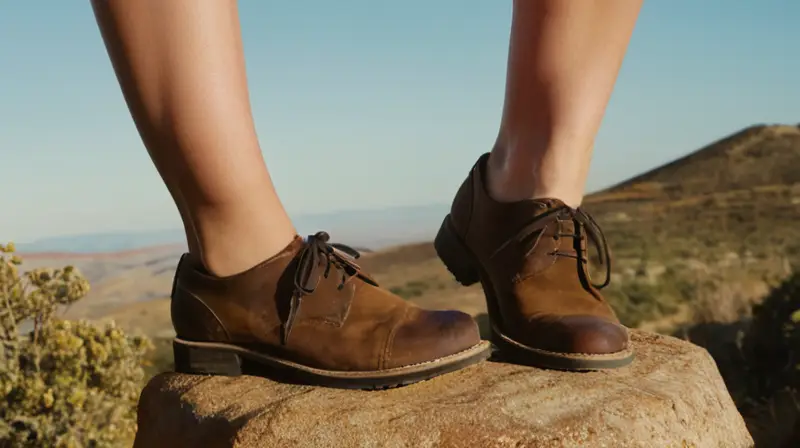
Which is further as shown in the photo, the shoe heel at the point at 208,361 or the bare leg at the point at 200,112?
the shoe heel at the point at 208,361

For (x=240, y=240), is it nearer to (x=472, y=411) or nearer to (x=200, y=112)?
(x=200, y=112)

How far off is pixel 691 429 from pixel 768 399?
128 inches

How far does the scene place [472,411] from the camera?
141cm

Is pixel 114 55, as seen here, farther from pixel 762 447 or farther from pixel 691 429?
pixel 762 447

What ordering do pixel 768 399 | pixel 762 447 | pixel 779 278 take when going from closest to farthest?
pixel 762 447 → pixel 768 399 → pixel 779 278

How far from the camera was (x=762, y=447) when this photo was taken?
12.6 feet

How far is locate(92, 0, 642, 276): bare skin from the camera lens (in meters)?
1.42

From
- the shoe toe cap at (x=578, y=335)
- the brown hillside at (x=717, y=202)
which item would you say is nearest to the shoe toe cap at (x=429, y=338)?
the shoe toe cap at (x=578, y=335)

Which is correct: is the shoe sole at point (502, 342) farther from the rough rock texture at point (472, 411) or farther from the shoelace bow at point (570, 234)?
the shoelace bow at point (570, 234)

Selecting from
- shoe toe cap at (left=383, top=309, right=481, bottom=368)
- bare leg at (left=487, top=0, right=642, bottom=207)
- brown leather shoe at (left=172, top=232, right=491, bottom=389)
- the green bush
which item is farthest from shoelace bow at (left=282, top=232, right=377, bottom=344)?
the green bush

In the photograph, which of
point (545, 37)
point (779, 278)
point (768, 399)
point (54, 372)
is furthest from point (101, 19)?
point (779, 278)

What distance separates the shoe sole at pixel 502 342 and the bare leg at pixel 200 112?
2.01 ft

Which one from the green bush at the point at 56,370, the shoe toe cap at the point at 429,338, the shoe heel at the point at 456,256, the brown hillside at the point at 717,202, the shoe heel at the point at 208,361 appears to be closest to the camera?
the shoe toe cap at the point at 429,338

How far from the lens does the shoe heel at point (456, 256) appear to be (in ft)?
6.84
